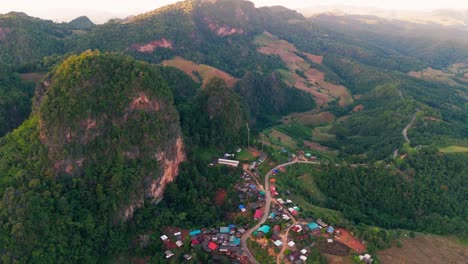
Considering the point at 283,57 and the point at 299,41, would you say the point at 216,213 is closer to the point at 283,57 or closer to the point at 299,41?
the point at 283,57

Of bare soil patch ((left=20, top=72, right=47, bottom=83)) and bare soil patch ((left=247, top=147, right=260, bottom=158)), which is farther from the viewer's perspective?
bare soil patch ((left=20, top=72, right=47, bottom=83))

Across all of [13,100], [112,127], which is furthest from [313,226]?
[13,100]

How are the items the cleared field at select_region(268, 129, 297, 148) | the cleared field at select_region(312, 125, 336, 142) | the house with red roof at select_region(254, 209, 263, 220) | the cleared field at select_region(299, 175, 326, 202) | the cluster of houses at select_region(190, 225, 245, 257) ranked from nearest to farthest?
the cluster of houses at select_region(190, 225, 245, 257) → the house with red roof at select_region(254, 209, 263, 220) → the cleared field at select_region(299, 175, 326, 202) → the cleared field at select_region(268, 129, 297, 148) → the cleared field at select_region(312, 125, 336, 142)

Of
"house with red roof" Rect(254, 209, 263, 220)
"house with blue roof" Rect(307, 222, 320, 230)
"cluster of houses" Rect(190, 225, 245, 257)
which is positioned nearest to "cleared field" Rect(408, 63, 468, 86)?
"house with blue roof" Rect(307, 222, 320, 230)

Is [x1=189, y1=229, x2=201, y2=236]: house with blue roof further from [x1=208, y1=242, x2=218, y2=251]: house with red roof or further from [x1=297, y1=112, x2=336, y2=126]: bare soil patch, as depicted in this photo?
[x1=297, y1=112, x2=336, y2=126]: bare soil patch

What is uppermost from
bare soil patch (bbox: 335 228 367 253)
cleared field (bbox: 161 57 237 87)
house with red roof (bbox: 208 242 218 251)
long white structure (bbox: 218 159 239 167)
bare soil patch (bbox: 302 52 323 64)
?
cleared field (bbox: 161 57 237 87)

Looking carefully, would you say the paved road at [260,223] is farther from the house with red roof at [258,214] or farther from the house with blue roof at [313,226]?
the house with blue roof at [313,226]

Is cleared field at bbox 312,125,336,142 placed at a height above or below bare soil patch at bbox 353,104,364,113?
below

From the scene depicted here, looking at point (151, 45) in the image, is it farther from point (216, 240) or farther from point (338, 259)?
point (338, 259)
